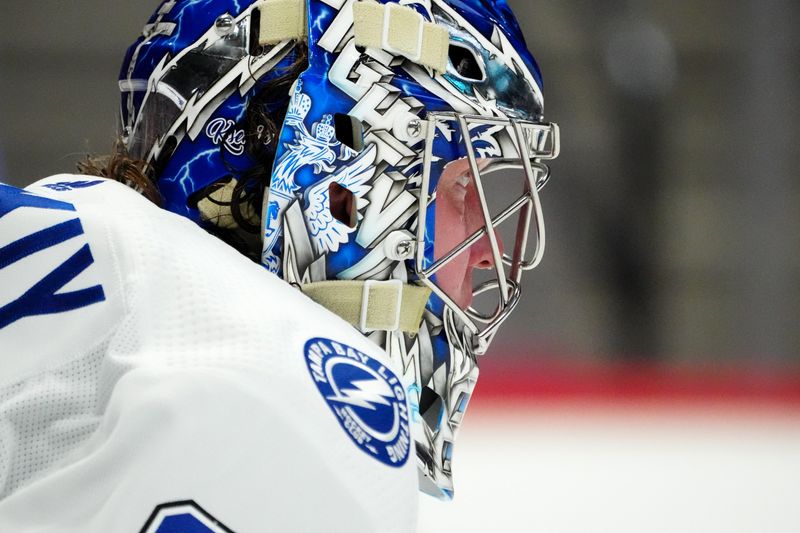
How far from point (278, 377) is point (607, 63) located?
2.74 metres

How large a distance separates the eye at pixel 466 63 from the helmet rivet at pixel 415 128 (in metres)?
0.11

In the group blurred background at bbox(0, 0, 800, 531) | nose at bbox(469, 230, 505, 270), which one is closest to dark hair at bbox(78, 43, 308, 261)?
nose at bbox(469, 230, 505, 270)

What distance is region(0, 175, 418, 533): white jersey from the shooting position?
75cm

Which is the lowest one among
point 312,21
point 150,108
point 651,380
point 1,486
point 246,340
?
point 651,380

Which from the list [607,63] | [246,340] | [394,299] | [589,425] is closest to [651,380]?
[589,425]

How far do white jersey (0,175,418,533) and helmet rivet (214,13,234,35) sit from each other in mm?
358

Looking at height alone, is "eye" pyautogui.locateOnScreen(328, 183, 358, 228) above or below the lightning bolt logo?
above

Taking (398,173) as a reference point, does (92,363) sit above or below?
below

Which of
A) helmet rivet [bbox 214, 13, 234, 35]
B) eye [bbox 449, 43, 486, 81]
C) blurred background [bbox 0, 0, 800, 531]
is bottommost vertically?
blurred background [bbox 0, 0, 800, 531]

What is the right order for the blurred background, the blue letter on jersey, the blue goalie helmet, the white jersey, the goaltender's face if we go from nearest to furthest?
the white jersey, the blue letter on jersey, the blue goalie helmet, the goaltender's face, the blurred background

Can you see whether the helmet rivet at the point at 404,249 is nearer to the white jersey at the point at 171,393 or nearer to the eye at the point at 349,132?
the eye at the point at 349,132

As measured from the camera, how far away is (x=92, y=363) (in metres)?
0.84

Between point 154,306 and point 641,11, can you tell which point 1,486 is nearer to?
point 154,306

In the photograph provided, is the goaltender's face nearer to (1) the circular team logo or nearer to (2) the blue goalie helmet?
(2) the blue goalie helmet
